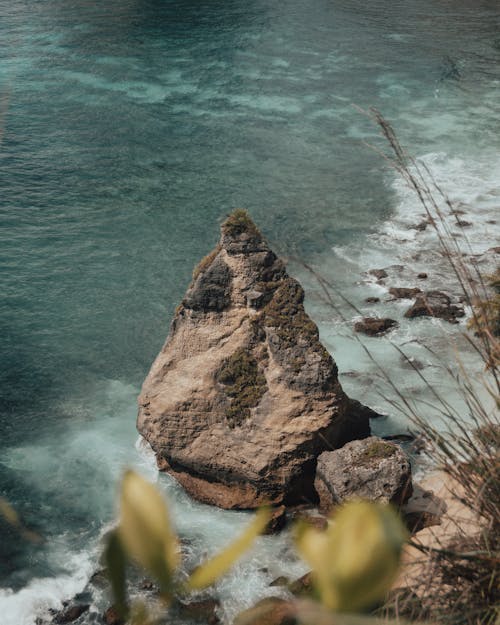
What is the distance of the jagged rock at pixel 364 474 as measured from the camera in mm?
10727

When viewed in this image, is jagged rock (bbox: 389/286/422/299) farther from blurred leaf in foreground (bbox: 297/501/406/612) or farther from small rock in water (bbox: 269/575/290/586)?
blurred leaf in foreground (bbox: 297/501/406/612)

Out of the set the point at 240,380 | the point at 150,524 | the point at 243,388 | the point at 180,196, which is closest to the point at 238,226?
the point at 240,380

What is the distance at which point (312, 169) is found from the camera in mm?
25266

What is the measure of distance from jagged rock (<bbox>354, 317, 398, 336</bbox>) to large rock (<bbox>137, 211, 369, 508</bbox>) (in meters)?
4.46

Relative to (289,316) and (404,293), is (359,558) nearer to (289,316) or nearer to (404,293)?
(289,316)

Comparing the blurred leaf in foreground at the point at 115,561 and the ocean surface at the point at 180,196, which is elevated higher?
the blurred leaf in foreground at the point at 115,561

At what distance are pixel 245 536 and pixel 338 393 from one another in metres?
11.3

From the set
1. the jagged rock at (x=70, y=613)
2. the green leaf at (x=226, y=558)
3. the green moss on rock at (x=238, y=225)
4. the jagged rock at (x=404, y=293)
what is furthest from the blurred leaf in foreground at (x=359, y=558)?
the jagged rock at (x=404, y=293)

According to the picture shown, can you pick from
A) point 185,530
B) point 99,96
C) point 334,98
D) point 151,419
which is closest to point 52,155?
point 99,96

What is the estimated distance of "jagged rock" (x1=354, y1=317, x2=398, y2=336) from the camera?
16.7 m

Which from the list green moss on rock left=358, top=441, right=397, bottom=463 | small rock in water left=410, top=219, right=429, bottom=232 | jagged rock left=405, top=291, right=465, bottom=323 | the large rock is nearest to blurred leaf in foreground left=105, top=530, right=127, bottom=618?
green moss on rock left=358, top=441, right=397, bottom=463

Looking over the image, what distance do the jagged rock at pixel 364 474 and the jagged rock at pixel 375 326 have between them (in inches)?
220

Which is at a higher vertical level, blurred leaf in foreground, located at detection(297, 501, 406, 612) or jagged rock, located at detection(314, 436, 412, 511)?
blurred leaf in foreground, located at detection(297, 501, 406, 612)

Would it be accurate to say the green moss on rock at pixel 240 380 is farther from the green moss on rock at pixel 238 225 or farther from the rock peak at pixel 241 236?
the green moss on rock at pixel 238 225
